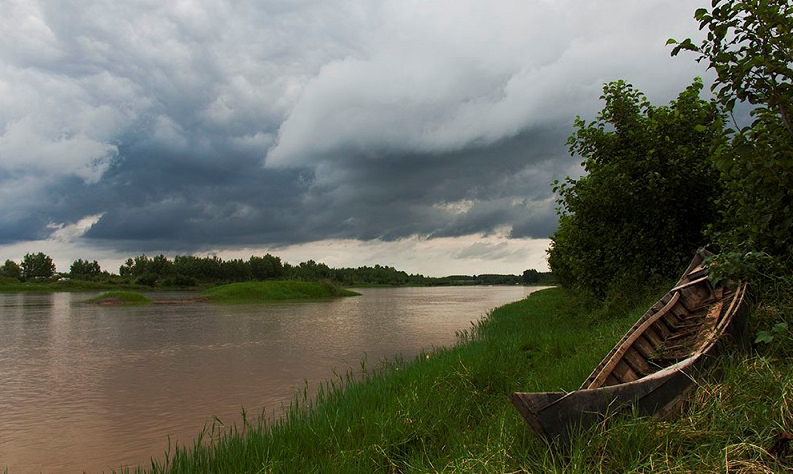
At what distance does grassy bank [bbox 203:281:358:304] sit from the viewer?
4909 centimetres

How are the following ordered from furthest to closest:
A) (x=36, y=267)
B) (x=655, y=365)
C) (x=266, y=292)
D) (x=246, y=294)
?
(x=36, y=267), (x=266, y=292), (x=246, y=294), (x=655, y=365)

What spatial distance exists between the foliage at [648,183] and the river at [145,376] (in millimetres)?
6199

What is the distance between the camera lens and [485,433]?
4.62 metres

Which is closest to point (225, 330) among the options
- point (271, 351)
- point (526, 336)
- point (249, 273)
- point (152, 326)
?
point (152, 326)

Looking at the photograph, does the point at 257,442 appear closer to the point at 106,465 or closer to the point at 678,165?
the point at 106,465

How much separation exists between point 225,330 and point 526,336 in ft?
47.9

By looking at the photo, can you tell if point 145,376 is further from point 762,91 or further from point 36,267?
point 36,267

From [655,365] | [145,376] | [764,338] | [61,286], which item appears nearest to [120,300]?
[145,376]

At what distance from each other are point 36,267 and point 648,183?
126310 millimetres

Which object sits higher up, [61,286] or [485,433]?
[61,286]

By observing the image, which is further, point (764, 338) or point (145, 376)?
point (145, 376)

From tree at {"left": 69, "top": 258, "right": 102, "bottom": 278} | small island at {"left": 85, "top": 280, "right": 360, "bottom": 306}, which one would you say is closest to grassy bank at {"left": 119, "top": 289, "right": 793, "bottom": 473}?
small island at {"left": 85, "top": 280, "right": 360, "bottom": 306}

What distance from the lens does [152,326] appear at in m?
22.5

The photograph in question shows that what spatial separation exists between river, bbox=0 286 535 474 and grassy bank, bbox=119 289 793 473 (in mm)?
2200
